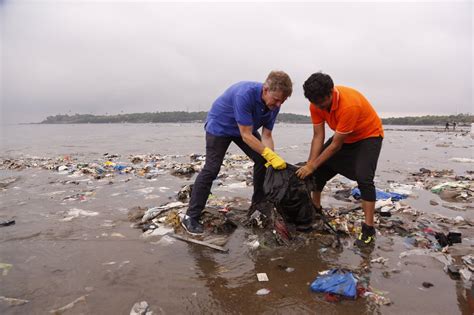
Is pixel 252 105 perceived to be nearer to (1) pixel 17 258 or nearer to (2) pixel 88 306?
(2) pixel 88 306

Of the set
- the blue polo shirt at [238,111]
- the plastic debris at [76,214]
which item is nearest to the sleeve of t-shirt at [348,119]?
the blue polo shirt at [238,111]

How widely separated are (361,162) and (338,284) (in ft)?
4.83

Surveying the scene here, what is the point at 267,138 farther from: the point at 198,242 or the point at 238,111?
the point at 198,242

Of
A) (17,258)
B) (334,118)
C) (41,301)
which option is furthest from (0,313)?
(334,118)

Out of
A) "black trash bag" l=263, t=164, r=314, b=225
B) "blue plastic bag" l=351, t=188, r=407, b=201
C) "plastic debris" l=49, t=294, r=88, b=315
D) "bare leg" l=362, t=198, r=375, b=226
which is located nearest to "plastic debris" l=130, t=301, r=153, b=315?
"plastic debris" l=49, t=294, r=88, b=315

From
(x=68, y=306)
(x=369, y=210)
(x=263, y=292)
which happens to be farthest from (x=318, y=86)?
(x=68, y=306)

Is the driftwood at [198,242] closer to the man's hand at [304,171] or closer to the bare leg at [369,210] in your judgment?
the man's hand at [304,171]

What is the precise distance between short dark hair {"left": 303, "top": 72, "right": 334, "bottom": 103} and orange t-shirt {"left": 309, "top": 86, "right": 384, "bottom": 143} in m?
0.20

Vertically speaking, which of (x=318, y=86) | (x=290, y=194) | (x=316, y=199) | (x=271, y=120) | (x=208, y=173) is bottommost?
(x=316, y=199)

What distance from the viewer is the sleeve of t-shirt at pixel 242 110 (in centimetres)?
340

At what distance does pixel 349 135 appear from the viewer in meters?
3.49

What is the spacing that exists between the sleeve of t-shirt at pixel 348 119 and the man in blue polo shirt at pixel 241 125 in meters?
0.62

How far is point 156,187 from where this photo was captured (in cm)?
637

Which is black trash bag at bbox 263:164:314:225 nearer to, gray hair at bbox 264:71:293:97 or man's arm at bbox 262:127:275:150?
man's arm at bbox 262:127:275:150
